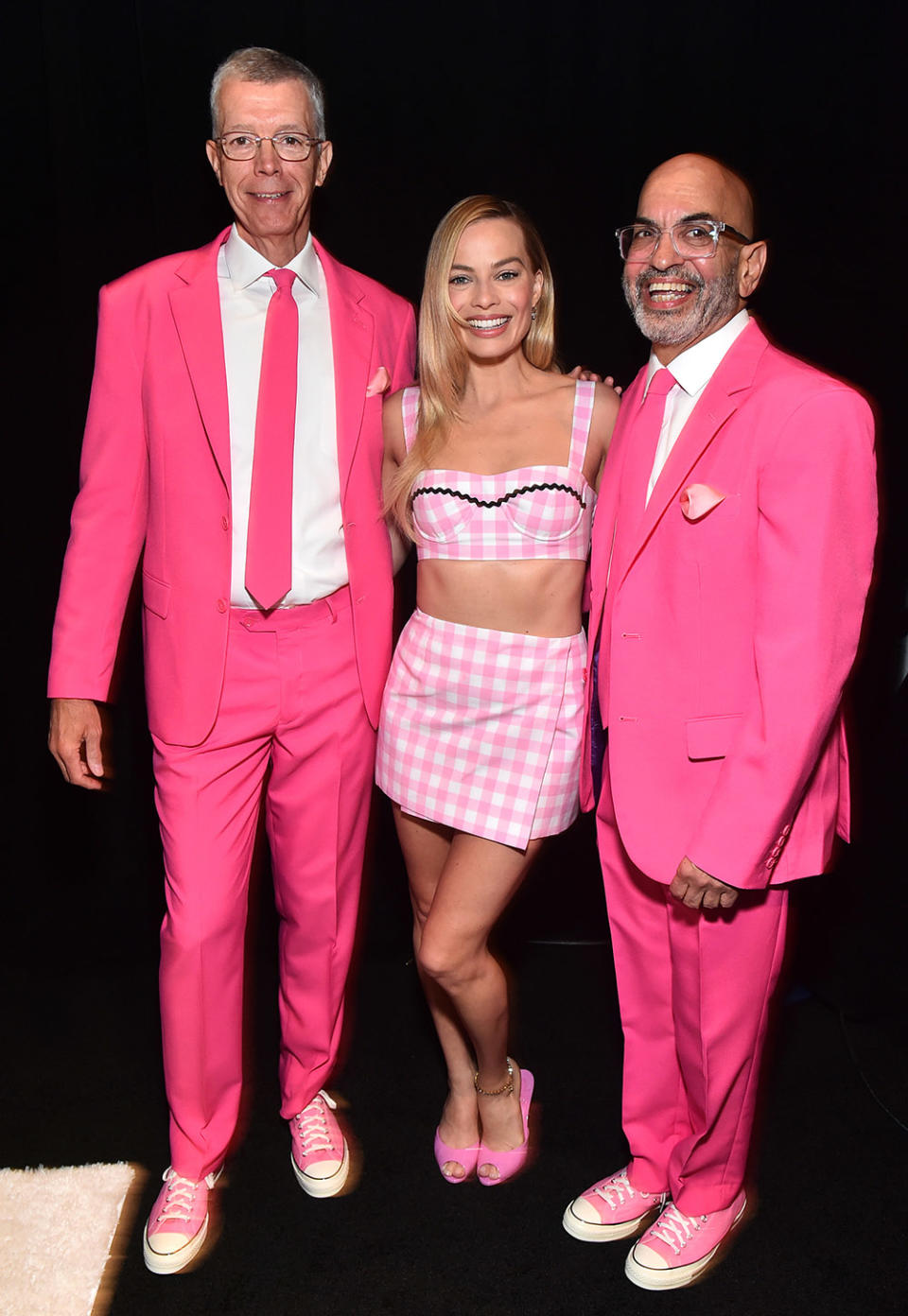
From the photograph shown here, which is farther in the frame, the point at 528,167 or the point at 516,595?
the point at 528,167

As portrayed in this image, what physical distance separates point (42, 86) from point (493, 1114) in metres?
2.63

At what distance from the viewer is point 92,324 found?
3.19m

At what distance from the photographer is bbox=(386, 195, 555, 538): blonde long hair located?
101 inches

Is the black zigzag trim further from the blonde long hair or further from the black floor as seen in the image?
the black floor

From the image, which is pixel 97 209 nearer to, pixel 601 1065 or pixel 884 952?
pixel 601 1065

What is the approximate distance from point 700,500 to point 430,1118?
1.70 m

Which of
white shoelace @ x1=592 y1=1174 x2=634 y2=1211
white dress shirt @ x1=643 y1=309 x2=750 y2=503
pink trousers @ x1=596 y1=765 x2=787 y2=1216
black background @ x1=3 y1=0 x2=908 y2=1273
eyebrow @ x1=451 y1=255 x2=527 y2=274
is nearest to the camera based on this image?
white dress shirt @ x1=643 y1=309 x2=750 y2=503

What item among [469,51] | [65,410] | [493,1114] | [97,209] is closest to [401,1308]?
[493,1114]

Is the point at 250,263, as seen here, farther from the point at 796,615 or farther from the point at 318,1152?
the point at 318,1152

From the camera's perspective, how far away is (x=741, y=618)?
7.07ft

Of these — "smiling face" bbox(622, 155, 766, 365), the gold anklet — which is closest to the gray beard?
"smiling face" bbox(622, 155, 766, 365)

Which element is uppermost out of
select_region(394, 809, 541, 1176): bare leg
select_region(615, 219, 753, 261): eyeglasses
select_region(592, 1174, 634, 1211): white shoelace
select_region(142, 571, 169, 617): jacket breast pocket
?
select_region(615, 219, 753, 261): eyeglasses

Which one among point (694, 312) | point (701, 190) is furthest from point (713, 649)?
point (701, 190)

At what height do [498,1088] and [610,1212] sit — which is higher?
[498,1088]
